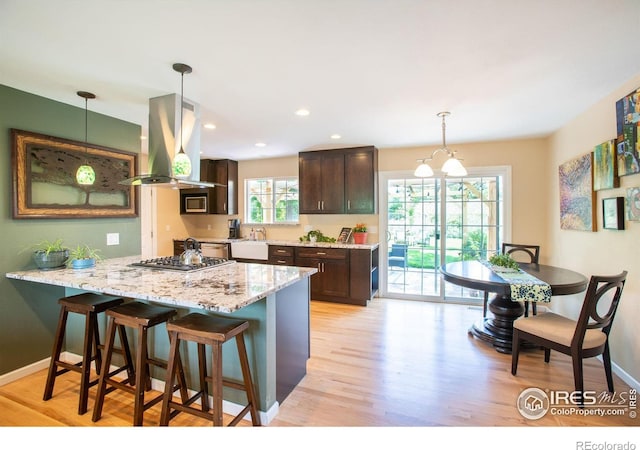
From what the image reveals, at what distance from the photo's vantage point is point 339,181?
4.80 meters

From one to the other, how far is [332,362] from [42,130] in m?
3.33

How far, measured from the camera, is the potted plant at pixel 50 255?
251 centimetres

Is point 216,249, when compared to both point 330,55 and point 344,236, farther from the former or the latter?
point 330,55

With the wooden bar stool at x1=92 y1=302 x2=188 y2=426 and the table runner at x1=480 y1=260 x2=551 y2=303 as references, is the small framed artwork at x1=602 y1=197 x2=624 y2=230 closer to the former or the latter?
the table runner at x1=480 y1=260 x2=551 y2=303

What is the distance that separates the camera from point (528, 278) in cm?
272

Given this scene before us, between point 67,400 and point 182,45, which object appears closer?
point 182,45

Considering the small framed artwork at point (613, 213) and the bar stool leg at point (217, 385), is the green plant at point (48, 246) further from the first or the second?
the small framed artwork at point (613, 213)

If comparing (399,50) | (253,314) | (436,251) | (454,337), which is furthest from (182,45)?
(436,251)

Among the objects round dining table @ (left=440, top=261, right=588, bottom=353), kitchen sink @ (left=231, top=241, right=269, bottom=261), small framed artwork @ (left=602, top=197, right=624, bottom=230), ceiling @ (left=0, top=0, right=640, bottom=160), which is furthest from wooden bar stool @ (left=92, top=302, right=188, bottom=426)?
small framed artwork @ (left=602, top=197, right=624, bottom=230)

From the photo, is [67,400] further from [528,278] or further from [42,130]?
[528,278]

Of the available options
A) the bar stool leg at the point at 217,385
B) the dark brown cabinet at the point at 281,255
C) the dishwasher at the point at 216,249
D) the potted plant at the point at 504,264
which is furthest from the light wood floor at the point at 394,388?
the dishwasher at the point at 216,249

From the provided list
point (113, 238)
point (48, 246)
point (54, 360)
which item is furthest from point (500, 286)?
point (48, 246)

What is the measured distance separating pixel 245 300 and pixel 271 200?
13.7 ft

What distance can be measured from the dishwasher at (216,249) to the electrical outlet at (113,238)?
6.77 feet
